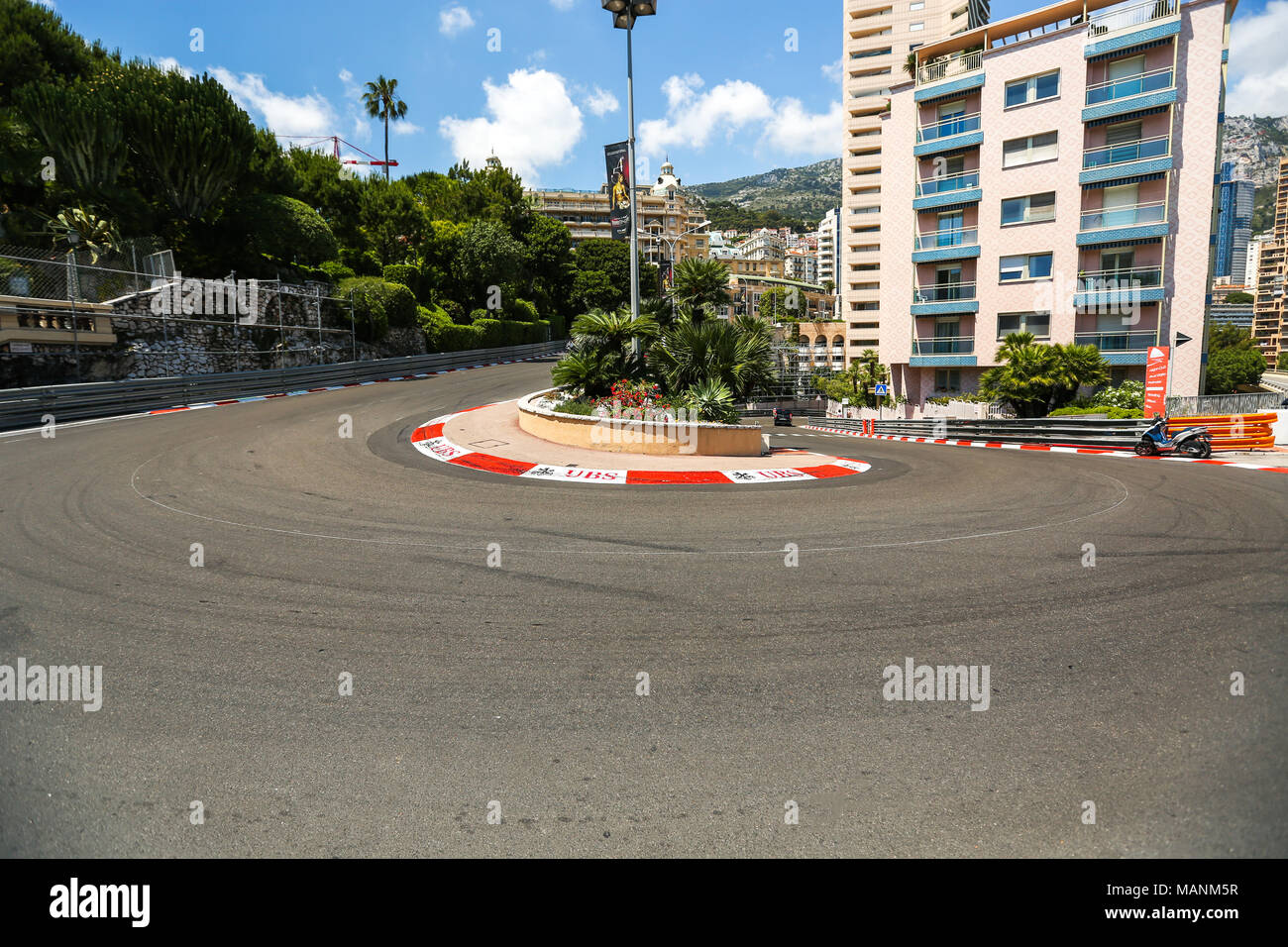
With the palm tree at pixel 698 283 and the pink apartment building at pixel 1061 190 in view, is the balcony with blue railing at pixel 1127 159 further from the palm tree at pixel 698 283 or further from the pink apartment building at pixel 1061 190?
the palm tree at pixel 698 283

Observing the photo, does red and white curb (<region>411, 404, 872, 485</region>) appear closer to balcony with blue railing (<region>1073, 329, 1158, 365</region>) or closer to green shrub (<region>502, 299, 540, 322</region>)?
balcony with blue railing (<region>1073, 329, 1158, 365</region>)

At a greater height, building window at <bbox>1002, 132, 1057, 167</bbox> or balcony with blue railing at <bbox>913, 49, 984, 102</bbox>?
balcony with blue railing at <bbox>913, 49, 984, 102</bbox>

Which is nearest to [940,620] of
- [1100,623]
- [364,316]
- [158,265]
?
[1100,623]

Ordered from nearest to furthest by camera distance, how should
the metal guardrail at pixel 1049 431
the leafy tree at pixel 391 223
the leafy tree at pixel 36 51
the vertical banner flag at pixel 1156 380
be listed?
the metal guardrail at pixel 1049 431, the vertical banner flag at pixel 1156 380, the leafy tree at pixel 36 51, the leafy tree at pixel 391 223

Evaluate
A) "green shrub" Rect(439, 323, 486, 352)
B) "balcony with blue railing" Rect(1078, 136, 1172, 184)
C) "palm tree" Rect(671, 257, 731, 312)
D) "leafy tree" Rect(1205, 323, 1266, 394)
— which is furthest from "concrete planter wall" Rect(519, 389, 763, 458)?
"leafy tree" Rect(1205, 323, 1266, 394)

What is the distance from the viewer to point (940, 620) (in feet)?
18.6

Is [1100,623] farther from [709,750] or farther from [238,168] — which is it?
[238,168]

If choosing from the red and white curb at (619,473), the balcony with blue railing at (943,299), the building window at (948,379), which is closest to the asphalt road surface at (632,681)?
the red and white curb at (619,473)

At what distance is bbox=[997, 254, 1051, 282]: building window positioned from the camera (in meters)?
37.7

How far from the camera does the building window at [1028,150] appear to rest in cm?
3753

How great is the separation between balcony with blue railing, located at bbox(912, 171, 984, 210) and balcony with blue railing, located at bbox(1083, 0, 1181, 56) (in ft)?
25.4

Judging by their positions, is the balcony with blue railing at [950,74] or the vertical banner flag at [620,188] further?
the balcony with blue railing at [950,74]

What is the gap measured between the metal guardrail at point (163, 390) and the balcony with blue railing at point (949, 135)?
33.1m

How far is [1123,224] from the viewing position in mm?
35094
